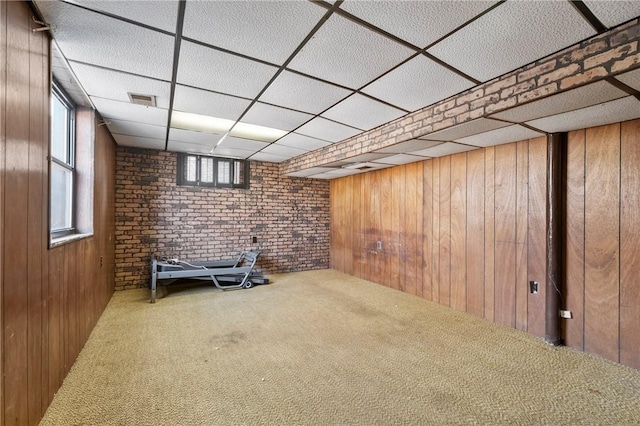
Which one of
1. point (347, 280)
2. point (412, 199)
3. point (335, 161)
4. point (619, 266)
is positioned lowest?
point (347, 280)

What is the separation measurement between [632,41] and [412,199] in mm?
3576

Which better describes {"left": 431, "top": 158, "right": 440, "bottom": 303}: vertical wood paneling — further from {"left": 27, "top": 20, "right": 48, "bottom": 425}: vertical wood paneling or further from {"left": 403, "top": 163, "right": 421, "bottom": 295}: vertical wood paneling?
{"left": 27, "top": 20, "right": 48, "bottom": 425}: vertical wood paneling

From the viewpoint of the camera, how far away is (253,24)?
5.86 feet

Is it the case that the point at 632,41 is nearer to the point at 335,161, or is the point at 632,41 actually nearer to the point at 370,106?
the point at 370,106

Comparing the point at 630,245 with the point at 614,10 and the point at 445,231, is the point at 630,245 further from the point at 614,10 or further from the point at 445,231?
the point at 614,10

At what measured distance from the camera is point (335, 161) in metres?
4.92

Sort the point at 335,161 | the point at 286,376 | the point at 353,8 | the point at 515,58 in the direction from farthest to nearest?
1. the point at 335,161
2. the point at 286,376
3. the point at 515,58
4. the point at 353,8

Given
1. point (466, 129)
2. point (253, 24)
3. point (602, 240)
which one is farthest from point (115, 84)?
point (602, 240)

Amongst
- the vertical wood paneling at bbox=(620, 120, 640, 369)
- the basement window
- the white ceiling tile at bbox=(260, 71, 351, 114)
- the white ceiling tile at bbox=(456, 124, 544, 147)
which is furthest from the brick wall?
the vertical wood paneling at bbox=(620, 120, 640, 369)

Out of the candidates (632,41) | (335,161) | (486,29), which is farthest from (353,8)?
(335,161)

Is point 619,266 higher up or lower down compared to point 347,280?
higher up

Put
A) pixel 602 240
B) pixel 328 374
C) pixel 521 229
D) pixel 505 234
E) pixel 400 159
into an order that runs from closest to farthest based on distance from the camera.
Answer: pixel 328 374 < pixel 602 240 < pixel 521 229 < pixel 505 234 < pixel 400 159

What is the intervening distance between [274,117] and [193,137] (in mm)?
1820

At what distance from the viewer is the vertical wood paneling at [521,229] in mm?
3547
